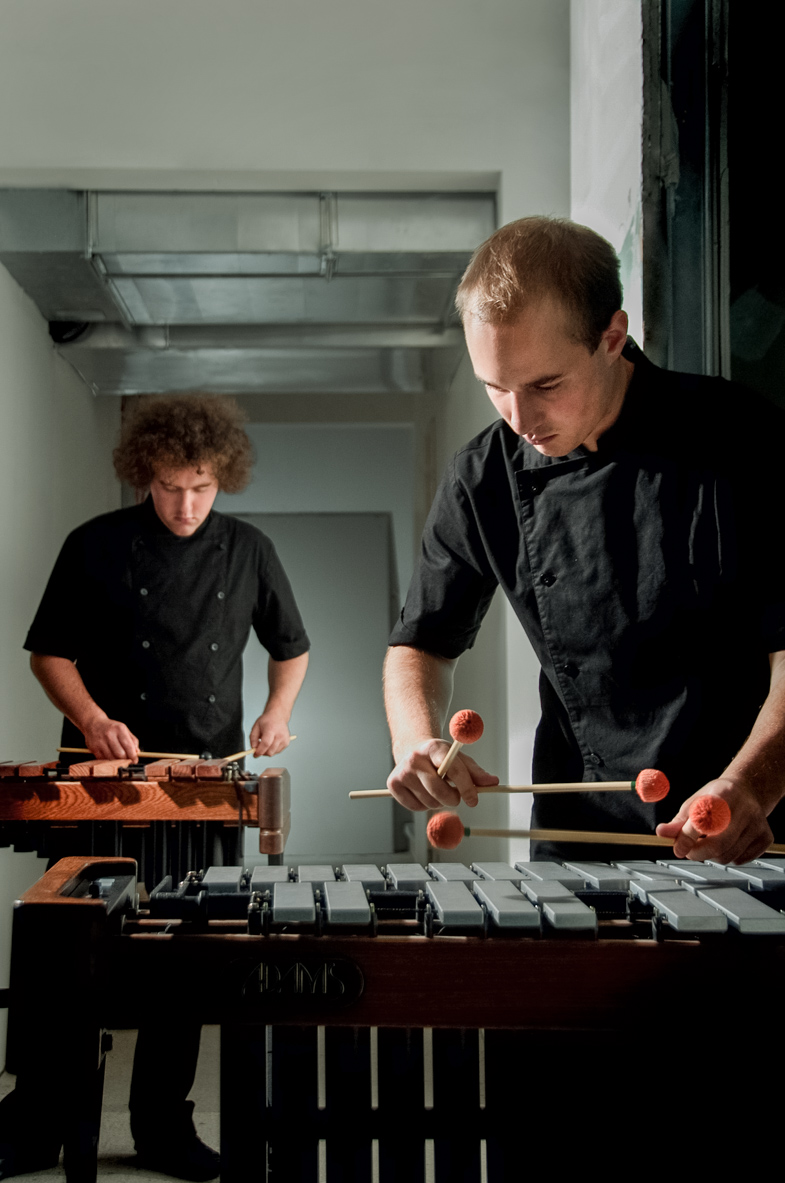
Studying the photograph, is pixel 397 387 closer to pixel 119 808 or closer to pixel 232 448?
pixel 232 448

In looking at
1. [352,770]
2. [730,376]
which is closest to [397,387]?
[352,770]

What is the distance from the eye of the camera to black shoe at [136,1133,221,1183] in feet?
7.96

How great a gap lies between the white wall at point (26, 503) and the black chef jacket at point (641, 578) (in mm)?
2253

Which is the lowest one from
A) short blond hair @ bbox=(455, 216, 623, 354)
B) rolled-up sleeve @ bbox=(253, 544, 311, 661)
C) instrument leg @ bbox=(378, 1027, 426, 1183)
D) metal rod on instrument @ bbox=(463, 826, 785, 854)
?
instrument leg @ bbox=(378, 1027, 426, 1183)

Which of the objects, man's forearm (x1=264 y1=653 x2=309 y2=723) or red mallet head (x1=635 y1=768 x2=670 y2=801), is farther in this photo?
man's forearm (x1=264 y1=653 x2=309 y2=723)

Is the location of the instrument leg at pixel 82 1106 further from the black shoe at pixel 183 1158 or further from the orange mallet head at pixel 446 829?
the black shoe at pixel 183 1158

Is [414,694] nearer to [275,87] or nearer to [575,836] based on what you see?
[575,836]

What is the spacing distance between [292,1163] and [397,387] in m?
4.19

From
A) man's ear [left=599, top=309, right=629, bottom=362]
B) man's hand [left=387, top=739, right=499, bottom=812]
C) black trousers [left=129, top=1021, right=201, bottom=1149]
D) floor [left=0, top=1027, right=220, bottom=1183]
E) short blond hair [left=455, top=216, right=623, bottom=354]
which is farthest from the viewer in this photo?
floor [left=0, top=1027, right=220, bottom=1183]

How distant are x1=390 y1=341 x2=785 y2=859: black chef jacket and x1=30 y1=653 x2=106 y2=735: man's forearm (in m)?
1.50

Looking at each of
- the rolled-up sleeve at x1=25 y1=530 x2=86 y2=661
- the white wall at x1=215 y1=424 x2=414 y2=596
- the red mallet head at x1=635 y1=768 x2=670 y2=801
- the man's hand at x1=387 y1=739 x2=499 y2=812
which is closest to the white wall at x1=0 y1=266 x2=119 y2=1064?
the rolled-up sleeve at x1=25 y1=530 x2=86 y2=661

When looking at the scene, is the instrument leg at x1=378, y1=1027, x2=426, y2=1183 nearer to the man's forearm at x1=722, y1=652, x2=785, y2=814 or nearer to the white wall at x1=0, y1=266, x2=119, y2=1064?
the man's forearm at x1=722, y1=652, x2=785, y2=814

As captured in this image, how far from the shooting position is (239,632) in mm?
3457

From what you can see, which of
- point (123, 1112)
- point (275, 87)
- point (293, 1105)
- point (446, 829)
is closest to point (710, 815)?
point (446, 829)
